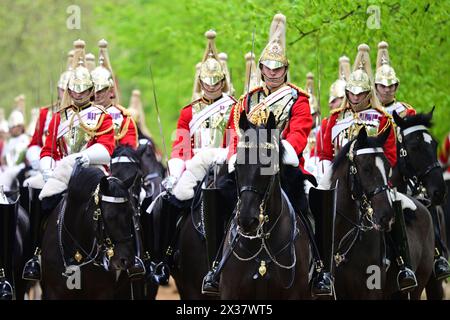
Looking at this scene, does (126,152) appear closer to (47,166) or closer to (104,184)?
(104,184)

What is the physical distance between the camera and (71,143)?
14.3m

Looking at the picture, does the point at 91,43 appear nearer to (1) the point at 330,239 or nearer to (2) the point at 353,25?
(2) the point at 353,25

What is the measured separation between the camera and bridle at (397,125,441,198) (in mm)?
15234

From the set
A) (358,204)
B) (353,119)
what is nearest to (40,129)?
(353,119)

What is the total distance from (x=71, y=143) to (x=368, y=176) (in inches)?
134

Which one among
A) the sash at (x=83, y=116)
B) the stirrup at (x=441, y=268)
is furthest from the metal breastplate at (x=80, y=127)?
the stirrup at (x=441, y=268)

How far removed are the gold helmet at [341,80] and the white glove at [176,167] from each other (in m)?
2.77

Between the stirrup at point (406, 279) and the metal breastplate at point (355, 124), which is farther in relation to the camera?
the metal breastplate at point (355, 124)

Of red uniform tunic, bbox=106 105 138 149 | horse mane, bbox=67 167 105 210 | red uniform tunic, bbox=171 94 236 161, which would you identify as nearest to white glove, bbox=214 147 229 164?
red uniform tunic, bbox=171 94 236 161

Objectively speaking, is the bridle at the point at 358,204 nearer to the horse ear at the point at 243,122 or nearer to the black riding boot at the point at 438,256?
the horse ear at the point at 243,122

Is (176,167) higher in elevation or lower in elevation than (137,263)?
higher

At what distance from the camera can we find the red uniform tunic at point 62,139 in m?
14.1

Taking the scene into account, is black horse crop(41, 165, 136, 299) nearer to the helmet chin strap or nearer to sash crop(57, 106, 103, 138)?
sash crop(57, 106, 103, 138)

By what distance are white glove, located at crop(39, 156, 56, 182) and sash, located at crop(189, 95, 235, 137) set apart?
1749 millimetres
